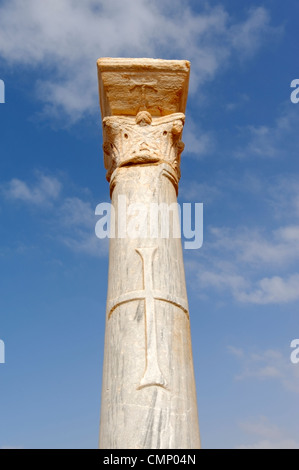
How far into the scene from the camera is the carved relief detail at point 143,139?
797cm

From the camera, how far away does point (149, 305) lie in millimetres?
6273

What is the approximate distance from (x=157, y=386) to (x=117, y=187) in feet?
10.3

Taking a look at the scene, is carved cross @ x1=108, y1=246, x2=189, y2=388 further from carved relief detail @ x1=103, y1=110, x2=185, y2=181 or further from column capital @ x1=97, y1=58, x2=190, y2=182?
column capital @ x1=97, y1=58, x2=190, y2=182

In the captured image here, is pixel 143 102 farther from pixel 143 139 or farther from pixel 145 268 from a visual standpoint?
pixel 145 268

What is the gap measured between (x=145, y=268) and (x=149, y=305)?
548mm

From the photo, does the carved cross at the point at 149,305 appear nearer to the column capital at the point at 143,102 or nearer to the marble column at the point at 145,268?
the marble column at the point at 145,268

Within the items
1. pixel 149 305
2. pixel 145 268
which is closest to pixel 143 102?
pixel 145 268

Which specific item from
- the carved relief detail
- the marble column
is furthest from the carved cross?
the carved relief detail

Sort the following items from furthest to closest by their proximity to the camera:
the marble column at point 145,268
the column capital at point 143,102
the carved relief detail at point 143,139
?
the column capital at point 143,102
the carved relief detail at point 143,139
the marble column at point 145,268

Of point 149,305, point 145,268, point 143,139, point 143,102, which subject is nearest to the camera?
point 149,305

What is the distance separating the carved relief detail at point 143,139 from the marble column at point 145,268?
0.05 feet

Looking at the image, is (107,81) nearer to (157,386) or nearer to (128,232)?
(128,232)

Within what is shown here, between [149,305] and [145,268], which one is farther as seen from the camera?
[145,268]

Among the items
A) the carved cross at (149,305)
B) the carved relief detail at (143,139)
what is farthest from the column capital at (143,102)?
the carved cross at (149,305)
